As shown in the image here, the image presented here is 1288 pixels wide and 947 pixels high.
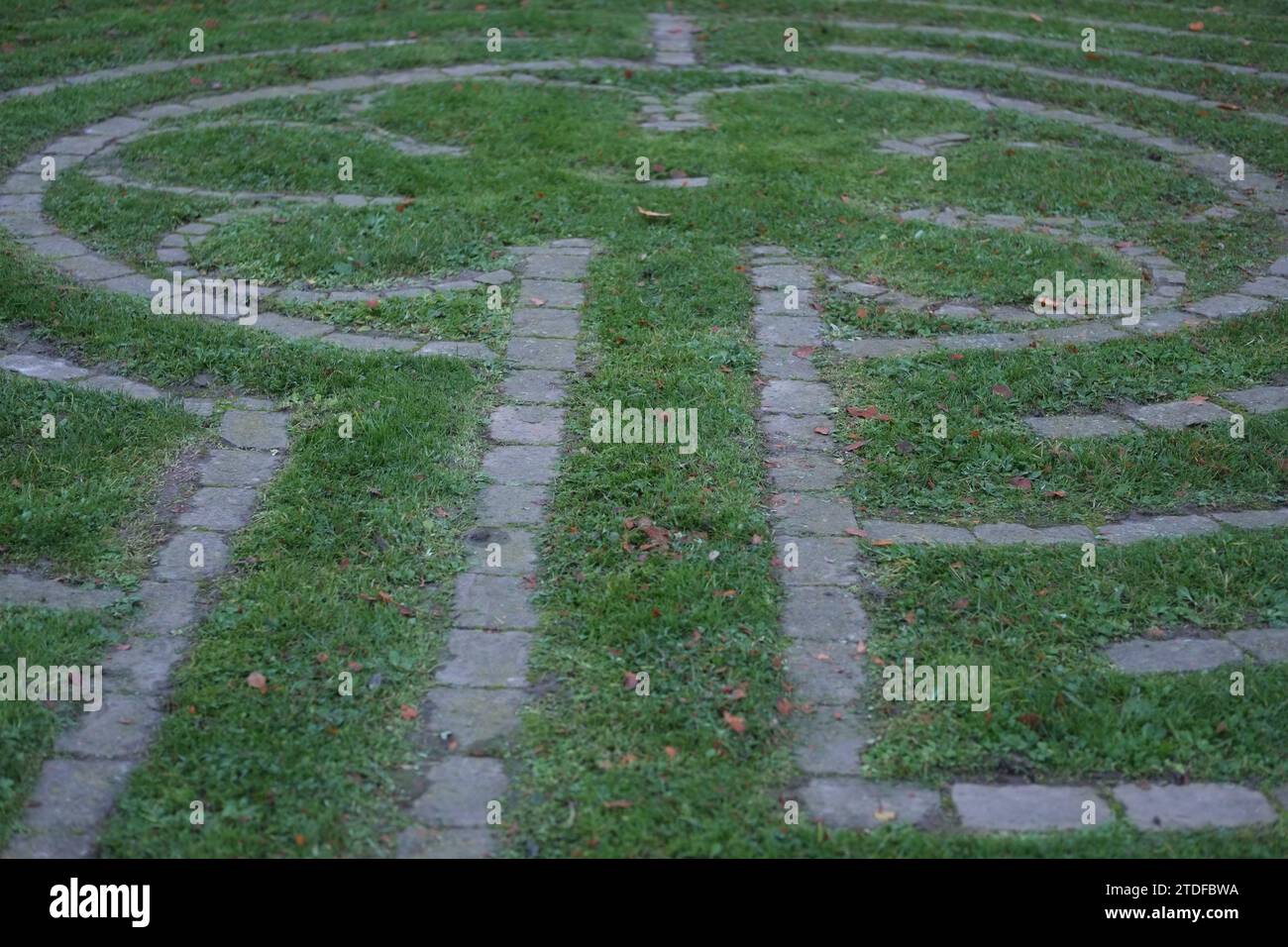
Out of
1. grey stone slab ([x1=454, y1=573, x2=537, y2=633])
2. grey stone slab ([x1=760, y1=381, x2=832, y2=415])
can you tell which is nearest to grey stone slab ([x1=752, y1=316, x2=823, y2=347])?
grey stone slab ([x1=760, y1=381, x2=832, y2=415])

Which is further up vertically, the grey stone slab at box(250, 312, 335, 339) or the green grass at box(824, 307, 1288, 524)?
the grey stone slab at box(250, 312, 335, 339)

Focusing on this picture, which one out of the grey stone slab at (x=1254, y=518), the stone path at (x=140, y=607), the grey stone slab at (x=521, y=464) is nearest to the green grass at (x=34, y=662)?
the stone path at (x=140, y=607)

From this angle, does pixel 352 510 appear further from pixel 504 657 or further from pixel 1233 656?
pixel 1233 656

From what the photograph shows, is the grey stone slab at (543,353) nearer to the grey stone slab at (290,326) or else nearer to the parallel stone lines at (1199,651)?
the grey stone slab at (290,326)

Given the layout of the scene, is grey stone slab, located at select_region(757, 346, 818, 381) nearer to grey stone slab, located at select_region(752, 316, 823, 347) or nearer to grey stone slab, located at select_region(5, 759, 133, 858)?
grey stone slab, located at select_region(752, 316, 823, 347)

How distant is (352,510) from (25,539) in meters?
1.02

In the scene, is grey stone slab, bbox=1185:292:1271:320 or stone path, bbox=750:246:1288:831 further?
grey stone slab, bbox=1185:292:1271:320

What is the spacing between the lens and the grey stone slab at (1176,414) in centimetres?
497

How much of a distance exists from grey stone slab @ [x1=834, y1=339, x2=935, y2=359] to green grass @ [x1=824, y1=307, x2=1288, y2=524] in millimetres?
93

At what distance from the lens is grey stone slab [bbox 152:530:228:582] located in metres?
4.02

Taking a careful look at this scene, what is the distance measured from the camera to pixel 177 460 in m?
4.63

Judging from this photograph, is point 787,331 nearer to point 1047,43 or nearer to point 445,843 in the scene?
point 445,843

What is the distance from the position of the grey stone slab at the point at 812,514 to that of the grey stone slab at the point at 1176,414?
1.39 m

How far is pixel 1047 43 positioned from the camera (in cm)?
984
